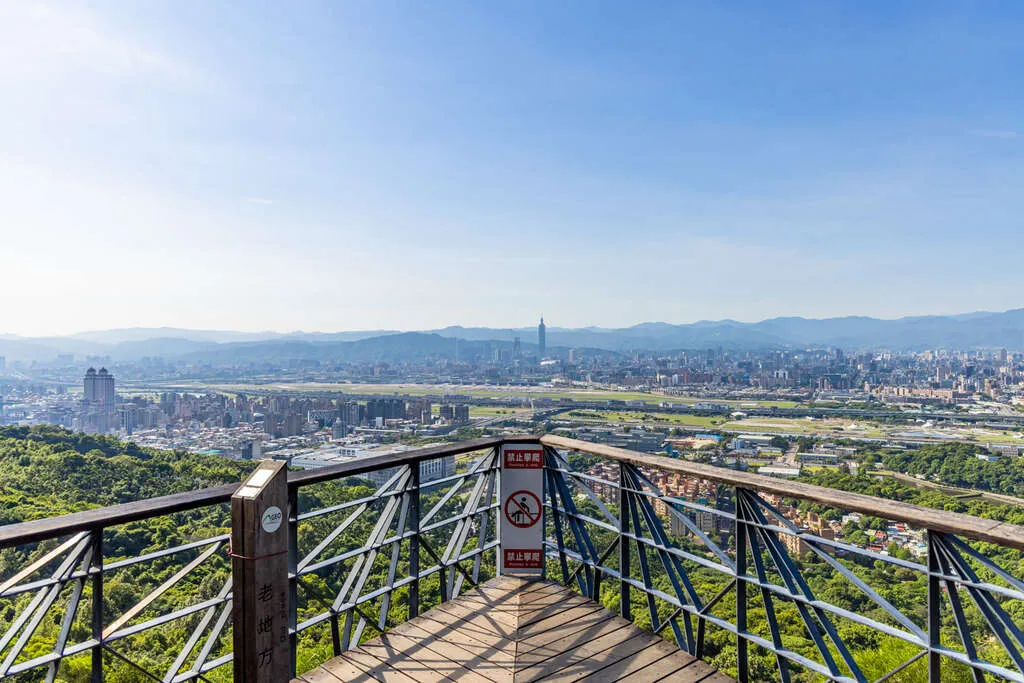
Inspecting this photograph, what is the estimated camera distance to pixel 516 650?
9.18 ft

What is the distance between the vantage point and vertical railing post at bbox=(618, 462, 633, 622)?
3.23 m

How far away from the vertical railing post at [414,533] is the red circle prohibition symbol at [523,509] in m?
0.77

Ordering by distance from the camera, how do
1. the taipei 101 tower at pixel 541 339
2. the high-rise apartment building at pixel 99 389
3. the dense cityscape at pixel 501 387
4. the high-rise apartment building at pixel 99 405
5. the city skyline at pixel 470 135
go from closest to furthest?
the dense cityscape at pixel 501 387 → the city skyline at pixel 470 135 → the high-rise apartment building at pixel 99 405 → the high-rise apartment building at pixel 99 389 → the taipei 101 tower at pixel 541 339

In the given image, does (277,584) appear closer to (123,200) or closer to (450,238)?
(123,200)

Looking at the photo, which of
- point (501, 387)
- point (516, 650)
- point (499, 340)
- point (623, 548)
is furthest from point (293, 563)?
point (499, 340)

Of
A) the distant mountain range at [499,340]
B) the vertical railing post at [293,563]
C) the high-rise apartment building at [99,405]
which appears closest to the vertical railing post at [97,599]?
the vertical railing post at [293,563]

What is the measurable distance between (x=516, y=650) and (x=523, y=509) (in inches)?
42.4

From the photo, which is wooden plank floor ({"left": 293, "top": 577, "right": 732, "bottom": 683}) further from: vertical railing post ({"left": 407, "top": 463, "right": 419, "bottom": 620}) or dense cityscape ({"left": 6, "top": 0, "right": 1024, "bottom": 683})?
vertical railing post ({"left": 407, "top": 463, "right": 419, "bottom": 620})

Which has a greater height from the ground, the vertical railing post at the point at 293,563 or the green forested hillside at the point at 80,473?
the vertical railing post at the point at 293,563

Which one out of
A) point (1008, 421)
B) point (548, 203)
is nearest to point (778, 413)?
point (1008, 421)

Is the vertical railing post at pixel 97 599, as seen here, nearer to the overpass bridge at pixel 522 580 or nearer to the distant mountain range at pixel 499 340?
the overpass bridge at pixel 522 580

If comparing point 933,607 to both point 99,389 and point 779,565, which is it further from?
point 99,389

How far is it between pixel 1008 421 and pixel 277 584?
125 feet

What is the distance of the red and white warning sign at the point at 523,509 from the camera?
378 centimetres
